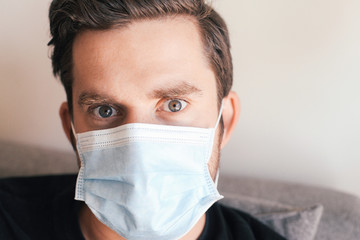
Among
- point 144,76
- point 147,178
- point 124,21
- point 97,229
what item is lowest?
point 97,229

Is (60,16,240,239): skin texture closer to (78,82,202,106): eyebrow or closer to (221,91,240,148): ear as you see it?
(78,82,202,106): eyebrow

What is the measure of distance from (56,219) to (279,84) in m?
1.06

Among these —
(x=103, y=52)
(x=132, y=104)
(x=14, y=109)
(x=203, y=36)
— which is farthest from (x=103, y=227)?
(x=14, y=109)

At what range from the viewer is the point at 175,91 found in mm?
1118

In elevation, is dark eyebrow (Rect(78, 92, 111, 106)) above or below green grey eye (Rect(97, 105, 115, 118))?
above

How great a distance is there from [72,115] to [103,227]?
402 mm

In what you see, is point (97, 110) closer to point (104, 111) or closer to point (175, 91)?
point (104, 111)

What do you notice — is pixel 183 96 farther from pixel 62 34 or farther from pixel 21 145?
pixel 21 145

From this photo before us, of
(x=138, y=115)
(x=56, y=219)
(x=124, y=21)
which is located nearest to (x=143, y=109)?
(x=138, y=115)

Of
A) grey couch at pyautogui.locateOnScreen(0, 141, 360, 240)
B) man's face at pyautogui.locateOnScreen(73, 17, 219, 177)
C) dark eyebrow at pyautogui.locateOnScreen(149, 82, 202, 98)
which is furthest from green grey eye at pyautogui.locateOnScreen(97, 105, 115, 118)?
grey couch at pyautogui.locateOnScreen(0, 141, 360, 240)

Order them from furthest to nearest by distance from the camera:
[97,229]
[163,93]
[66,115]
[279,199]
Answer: [279,199], [66,115], [97,229], [163,93]

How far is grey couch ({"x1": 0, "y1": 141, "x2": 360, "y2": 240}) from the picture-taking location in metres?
1.40

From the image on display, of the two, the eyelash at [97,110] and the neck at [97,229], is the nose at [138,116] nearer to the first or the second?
the eyelash at [97,110]

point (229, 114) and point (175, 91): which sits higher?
point (175, 91)
